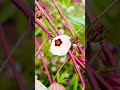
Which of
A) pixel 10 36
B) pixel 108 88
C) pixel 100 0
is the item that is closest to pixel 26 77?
pixel 10 36

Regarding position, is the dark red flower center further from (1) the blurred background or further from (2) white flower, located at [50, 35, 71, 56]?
(1) the blurred background

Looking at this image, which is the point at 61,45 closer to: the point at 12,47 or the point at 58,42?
the point at 58,42

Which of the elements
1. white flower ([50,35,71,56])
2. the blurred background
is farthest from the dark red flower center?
the blurred background

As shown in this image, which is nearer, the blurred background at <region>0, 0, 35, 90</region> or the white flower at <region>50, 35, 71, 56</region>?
the white flower at <region>50, 35, 71, 56</region>

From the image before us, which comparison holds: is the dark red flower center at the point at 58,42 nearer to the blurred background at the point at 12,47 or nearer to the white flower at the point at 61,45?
the white flower at the point at 61,45

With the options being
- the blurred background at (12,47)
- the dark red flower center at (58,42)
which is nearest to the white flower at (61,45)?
the dark red flower center at (58,42)

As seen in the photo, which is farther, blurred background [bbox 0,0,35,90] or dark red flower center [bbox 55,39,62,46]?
blurred background [bbox 0,0,35,90]

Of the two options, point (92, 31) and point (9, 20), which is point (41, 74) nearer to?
point (9, 20)

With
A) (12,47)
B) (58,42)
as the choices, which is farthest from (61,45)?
(12,47)
